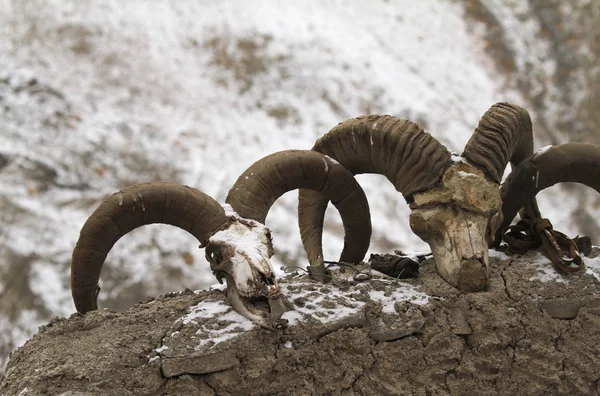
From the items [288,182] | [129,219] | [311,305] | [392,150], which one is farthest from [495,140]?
[129,219]

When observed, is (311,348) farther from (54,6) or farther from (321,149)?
(54,6)

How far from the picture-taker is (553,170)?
16.5 ft

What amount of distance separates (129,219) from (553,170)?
3394 millimetres

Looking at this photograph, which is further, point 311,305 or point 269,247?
point 269,247

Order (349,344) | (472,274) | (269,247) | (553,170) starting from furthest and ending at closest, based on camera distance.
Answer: (553,170), (472,274), (269,247), (349,344)

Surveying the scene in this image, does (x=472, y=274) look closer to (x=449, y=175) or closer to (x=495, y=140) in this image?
(x=449, y=175)

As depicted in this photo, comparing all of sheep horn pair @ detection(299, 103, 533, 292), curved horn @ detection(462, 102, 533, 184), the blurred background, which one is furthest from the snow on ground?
the blurred background

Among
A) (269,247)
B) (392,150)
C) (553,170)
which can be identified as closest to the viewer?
(269,247)

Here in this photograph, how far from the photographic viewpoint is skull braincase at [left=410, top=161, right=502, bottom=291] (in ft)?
14.8

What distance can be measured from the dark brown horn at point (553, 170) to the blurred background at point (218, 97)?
4.58 metres

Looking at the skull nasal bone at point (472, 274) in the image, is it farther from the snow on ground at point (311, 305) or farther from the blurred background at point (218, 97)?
the blurred background at point (218, 97)

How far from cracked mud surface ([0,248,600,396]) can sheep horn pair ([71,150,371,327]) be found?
21 centimetres

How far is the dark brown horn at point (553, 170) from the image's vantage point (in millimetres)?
5020

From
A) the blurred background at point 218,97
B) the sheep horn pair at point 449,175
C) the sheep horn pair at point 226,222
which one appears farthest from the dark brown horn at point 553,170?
the blurred background at point 218,97
